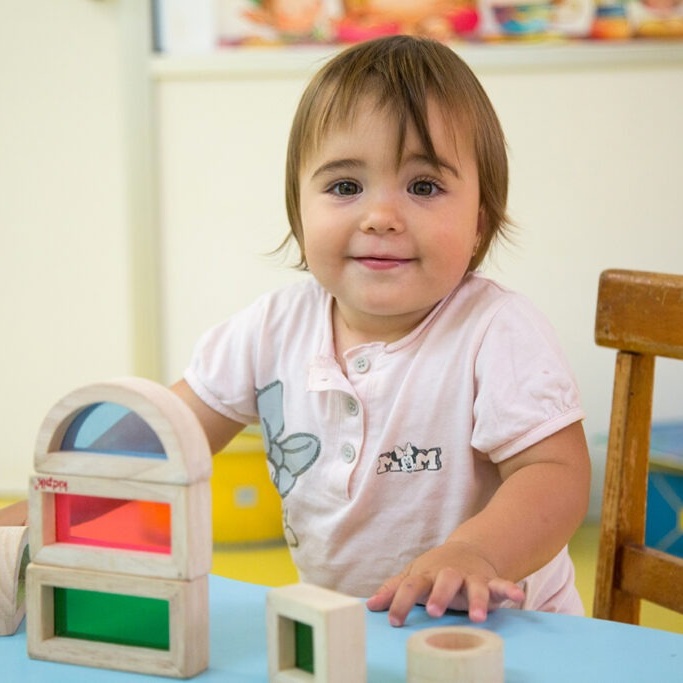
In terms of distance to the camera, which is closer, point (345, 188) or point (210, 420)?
point (345, 188)

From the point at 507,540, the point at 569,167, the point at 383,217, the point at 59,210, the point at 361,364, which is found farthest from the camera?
the point at 59,210

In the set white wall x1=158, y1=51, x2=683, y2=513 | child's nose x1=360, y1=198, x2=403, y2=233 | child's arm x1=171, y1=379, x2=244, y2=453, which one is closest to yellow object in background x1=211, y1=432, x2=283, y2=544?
white wall x1=158, y1=51, x2=683, y2=513

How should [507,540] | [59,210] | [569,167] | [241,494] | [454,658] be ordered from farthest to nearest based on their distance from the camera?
[59,210]
[569,167]
[241,494]
[507,540]
[454,658]

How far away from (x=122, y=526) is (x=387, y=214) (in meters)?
0.40

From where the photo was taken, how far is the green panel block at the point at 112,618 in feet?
1.83

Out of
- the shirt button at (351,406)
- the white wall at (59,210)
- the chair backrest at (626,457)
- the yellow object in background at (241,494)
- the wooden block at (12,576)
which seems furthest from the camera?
the white wall at (59,210)

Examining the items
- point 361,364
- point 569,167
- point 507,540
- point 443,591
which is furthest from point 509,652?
point 569,167

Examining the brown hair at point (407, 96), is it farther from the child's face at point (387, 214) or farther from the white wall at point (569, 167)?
the white wall at point (569, 167)

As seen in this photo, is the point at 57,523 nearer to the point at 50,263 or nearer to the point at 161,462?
the point at 161,462

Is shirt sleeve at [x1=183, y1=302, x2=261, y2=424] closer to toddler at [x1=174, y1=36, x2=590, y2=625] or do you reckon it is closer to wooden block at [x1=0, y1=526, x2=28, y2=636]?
toddler at [x1=174, y1=36, x2=590, y2=625]

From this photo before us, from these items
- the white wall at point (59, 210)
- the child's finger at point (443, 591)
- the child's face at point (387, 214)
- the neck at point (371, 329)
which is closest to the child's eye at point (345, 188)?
the child's face at point (387, 214)

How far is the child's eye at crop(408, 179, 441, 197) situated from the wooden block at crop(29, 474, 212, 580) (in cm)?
42

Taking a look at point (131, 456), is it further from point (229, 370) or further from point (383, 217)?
point (229, 370)

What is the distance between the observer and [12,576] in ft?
2.10
